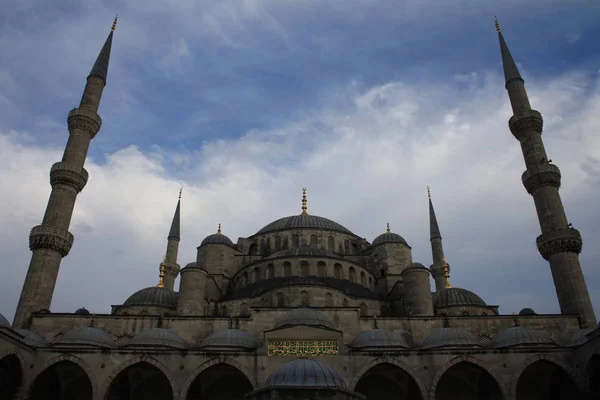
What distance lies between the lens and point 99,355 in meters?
16.0

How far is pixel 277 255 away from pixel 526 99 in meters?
14.9

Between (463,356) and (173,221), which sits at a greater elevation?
(173,221)

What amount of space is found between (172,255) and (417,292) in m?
Result: 15.2

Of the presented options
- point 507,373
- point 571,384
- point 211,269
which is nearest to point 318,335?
point 507,373

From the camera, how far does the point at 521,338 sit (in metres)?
16.4

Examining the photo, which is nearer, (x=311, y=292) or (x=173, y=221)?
(x=311, y=292)

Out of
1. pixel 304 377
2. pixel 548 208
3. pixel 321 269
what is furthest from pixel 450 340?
→ pixel 304 377

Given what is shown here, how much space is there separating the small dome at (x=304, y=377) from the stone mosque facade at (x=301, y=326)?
0.14m

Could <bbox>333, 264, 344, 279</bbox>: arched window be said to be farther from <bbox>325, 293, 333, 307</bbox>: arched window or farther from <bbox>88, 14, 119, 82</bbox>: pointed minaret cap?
<bbox>88, 14, 119, 82</bbox>: pointed minaret cap

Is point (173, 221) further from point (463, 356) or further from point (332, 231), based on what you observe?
point (463, 356)

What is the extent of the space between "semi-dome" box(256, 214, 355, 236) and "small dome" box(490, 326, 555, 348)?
1329 cm

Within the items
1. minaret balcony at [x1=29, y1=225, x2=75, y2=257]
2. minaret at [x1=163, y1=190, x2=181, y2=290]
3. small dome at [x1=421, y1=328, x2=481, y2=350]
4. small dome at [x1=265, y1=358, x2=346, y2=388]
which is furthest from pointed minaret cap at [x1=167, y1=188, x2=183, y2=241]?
small dome at [x1=265, y1=358, x2=346, y2=388]

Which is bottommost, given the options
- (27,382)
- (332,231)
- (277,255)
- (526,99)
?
(27,382)

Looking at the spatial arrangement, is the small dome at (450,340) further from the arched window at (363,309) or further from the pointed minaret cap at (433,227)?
the pointed minaret cap at (433,227)
